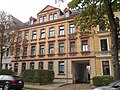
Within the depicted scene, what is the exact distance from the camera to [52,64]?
97.7ft

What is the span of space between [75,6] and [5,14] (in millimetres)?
17158

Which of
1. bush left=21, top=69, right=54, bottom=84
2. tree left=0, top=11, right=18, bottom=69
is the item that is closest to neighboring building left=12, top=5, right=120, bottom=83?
tree left=0, top=11, right=18, bottom=69

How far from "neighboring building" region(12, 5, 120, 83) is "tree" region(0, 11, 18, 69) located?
5.84 ft

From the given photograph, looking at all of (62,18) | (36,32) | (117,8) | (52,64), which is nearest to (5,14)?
(36,32)

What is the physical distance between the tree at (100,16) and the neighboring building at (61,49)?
28.4 feet

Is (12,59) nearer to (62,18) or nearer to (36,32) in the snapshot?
(36,32)

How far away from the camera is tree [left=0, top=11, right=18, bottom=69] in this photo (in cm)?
2816

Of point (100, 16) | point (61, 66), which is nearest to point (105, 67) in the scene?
point (61, 66)

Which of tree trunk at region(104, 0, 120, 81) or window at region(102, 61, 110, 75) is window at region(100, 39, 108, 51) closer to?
window at region(102, 61, 110, 75)

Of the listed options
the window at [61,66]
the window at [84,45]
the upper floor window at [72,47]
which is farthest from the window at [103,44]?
the window at [61,66]

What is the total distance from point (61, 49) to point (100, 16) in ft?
46.9

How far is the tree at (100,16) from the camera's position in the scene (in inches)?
516

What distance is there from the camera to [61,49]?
29.5m

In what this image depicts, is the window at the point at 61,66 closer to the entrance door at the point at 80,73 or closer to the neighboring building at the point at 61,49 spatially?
the neighboring building at the point at 61,49
